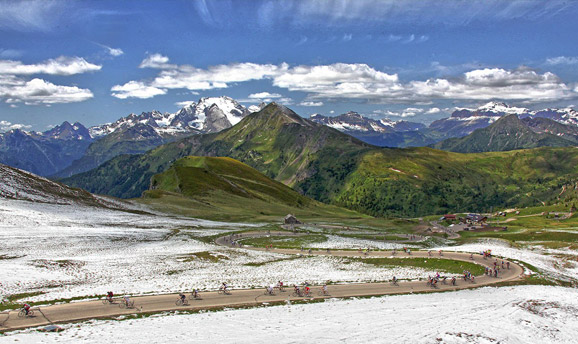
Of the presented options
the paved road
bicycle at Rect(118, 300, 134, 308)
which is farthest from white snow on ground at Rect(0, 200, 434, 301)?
bicycle at Rect(118, 300, 134, 308)

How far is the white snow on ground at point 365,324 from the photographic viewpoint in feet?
110

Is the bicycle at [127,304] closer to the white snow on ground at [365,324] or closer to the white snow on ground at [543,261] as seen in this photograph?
the white snow on ground at [365,324]

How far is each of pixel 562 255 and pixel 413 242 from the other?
Answer: 35.4 metres

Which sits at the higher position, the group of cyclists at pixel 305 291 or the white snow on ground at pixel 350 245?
the group of cyclists at pixel 305 291

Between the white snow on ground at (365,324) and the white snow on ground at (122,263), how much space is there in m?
11.1

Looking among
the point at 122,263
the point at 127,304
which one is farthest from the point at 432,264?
the point at 122,263

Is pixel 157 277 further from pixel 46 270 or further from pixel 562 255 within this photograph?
pixel 562 255

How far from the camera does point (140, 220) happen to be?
121 metres

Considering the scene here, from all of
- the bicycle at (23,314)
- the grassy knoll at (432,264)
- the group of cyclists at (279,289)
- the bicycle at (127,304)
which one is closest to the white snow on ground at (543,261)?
the group of cyclists at (279,289)

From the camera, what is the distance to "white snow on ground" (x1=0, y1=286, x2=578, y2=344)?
110 ft

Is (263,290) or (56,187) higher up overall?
(56,187)

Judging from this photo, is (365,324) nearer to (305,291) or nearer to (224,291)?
(305,291)

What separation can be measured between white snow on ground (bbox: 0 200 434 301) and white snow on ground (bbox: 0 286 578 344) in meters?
11.1

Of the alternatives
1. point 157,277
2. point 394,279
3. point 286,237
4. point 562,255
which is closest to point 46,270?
point 157,277
